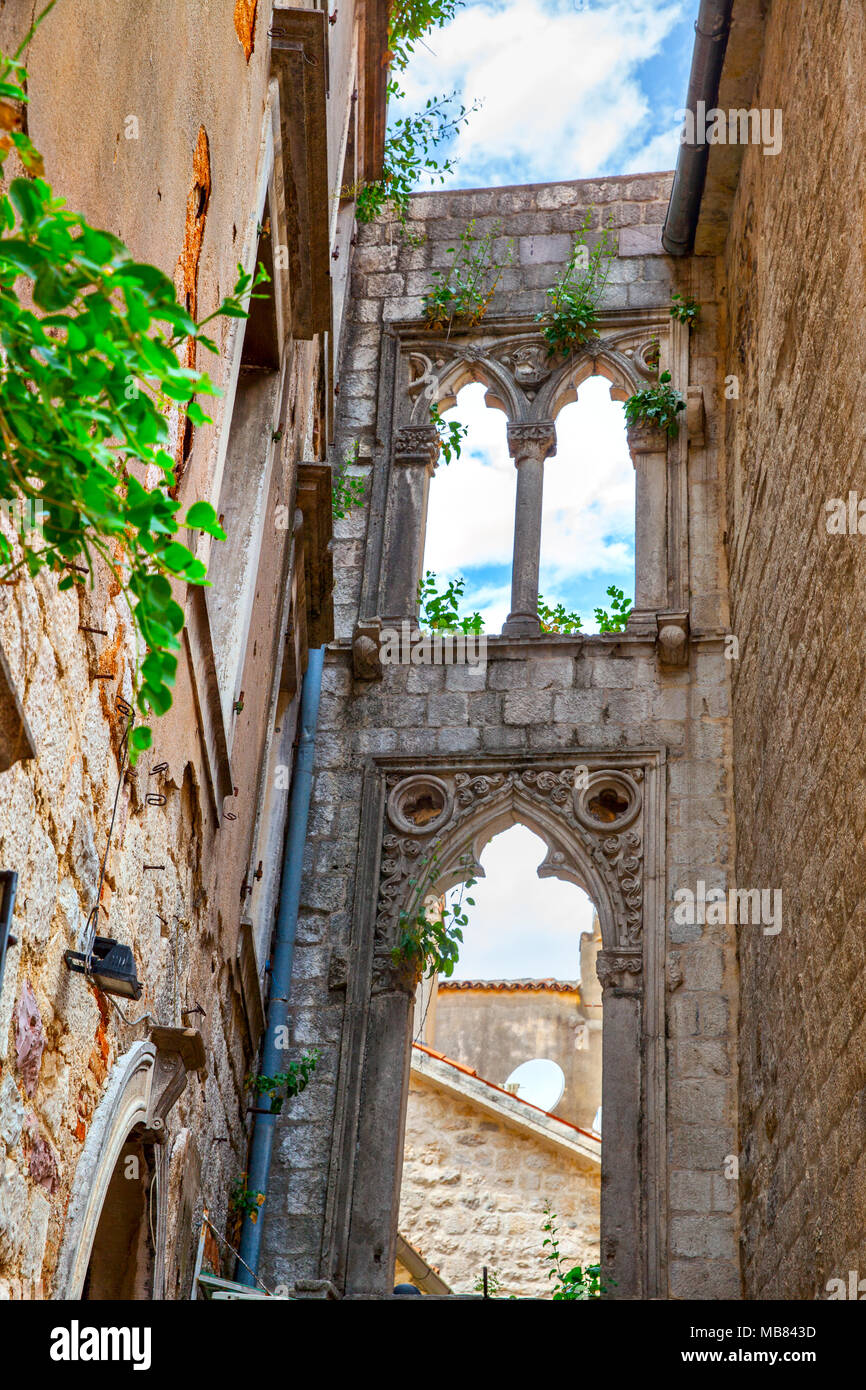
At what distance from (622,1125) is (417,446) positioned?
4.32m

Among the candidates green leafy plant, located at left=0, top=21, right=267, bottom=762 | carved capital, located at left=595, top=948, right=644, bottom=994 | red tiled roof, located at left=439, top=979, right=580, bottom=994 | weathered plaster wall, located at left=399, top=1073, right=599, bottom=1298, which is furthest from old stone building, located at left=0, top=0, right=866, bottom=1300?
red tiled roof, located at left=439, top=979, right=580, bottom=994

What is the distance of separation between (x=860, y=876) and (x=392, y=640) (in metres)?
4.48

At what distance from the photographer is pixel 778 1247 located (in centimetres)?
585

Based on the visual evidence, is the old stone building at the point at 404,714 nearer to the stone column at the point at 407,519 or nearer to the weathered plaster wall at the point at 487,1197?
the stone column at the point at 407,519

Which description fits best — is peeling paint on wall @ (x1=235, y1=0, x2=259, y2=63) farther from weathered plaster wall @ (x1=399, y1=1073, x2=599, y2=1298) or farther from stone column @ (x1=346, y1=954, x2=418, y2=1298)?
weathered plaster wall @ (x1=399, y1=1073, x2=599, y2=1298)

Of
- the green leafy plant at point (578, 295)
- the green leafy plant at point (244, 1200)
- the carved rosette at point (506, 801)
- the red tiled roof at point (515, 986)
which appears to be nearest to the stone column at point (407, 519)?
the green leafy plant at point (578, 295)

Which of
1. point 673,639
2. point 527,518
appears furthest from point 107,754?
point 527,518

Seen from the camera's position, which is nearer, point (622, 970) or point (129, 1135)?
point (129, 1135)

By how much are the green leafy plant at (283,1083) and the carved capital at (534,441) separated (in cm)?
395

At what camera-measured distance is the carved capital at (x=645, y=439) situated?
9.23 m

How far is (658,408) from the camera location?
9.18m

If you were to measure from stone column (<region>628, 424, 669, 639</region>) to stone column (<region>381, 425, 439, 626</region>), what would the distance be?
4.11 ft

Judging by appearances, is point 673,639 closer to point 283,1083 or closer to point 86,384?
point 283,1083
